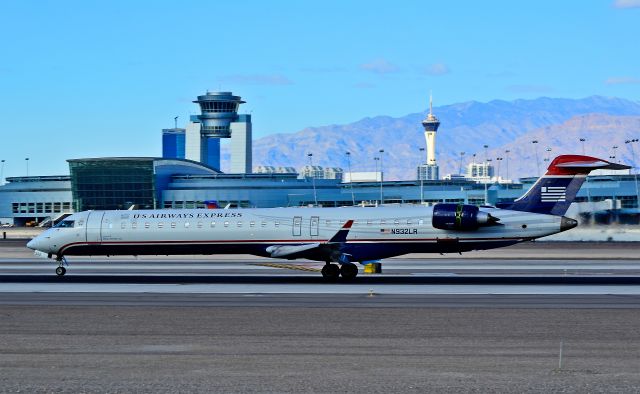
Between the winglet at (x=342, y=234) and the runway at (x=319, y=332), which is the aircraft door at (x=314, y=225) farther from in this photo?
the runway at (x=319, y=332)

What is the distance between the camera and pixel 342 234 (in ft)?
133

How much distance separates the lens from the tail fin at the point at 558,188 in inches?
1642

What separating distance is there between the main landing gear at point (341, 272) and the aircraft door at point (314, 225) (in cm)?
201

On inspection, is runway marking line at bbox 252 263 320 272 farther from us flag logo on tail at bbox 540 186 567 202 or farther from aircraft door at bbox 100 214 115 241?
us flag logo on tail at bbox 540 186 567 202

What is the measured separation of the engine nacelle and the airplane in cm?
4

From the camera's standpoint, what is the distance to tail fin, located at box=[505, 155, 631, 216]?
41719 millimetres

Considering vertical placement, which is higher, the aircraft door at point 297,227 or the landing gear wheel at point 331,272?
the aircraft door at point 297,227

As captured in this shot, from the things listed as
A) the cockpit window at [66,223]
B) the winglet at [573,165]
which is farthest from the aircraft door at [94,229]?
the winglet at [573,165]

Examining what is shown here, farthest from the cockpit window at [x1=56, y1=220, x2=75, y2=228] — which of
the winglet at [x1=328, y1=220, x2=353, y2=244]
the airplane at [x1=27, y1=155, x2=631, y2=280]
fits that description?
the winglet at [x1=328, y1=220, x2=353, y2=244]

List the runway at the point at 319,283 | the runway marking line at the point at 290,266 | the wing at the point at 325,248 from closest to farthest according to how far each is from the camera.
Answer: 1. the runway at the point at 319,283
2. the wing at the point at 325,248
3. the runway marking line at the point at 290,266

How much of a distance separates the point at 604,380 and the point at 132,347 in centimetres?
977

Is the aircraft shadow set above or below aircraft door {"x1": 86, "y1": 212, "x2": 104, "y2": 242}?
below

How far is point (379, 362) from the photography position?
19.3 metres

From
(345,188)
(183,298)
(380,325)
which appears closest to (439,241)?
(183,298)
